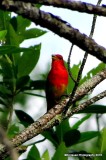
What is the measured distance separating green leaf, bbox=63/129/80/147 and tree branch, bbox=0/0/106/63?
1.85m

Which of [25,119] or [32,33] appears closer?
[25,119]

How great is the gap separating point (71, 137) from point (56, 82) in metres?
3.72

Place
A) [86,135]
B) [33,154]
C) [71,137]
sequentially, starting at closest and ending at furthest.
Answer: [33,154], [71,137], [86,135]

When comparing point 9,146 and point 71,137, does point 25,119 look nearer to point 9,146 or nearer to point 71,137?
point 71,137

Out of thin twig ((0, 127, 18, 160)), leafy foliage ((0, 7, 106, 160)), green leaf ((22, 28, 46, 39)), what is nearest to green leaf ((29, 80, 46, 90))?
leafy foliage ((0, 7, 106, 160))

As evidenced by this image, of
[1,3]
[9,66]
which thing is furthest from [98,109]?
[1,3]

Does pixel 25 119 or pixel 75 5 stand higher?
pixel 75 5

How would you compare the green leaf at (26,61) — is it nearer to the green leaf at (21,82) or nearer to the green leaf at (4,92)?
the green leaf at (21,82)

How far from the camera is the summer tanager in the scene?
→ 653 cm

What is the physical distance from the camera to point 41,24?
1.49 m

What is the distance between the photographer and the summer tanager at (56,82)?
→ 6.53 m

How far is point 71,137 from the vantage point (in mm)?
3408

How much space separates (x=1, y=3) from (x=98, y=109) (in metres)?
2.22

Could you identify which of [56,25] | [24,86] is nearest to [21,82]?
[24,86]
